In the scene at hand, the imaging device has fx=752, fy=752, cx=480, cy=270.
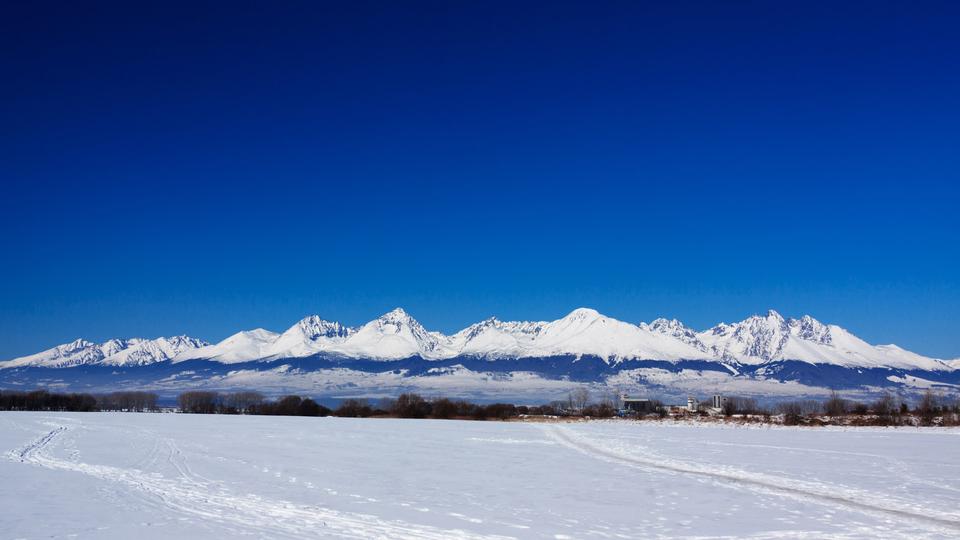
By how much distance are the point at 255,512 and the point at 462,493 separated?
620cm

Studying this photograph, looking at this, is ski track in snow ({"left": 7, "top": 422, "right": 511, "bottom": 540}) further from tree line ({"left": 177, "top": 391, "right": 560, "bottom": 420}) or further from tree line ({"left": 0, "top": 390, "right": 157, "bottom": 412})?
tree line ({"left": 0, "top": 390, "right": 157, "bottom": 412})

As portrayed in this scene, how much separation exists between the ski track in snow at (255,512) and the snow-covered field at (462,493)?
0.18ft

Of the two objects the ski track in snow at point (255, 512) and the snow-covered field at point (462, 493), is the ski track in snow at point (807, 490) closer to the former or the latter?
the snow-covered field at point (462, 493)

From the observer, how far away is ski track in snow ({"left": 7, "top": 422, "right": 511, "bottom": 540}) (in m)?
15.0

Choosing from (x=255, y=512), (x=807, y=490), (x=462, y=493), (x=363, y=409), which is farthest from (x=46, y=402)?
(x=807, y=490)

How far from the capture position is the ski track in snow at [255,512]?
14953 millimetres

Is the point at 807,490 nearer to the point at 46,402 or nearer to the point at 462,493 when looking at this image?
the point at 462,493

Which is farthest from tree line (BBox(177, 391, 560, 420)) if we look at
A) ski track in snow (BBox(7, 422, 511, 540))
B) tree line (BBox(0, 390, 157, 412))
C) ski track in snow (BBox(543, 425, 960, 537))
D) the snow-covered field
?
ski track in snow (BBox(7, 422, 511, 540))

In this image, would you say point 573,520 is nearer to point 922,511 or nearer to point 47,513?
point 922,511

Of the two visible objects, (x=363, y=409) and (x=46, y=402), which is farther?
(x=46, y=402)

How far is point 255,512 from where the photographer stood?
1714cm

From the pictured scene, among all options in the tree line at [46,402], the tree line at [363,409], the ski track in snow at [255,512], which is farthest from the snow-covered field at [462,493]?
the tree line at [46,402]

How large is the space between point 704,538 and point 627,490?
23.5ft

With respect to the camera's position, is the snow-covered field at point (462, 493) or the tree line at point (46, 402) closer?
the snow-covered field at point (462, 493)
